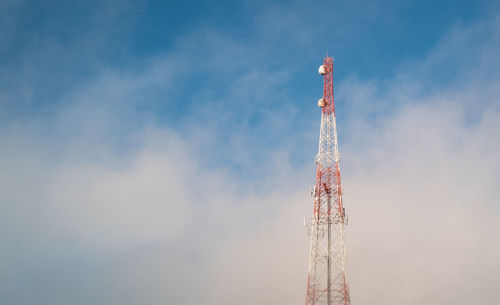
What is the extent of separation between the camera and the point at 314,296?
7406 centimetres

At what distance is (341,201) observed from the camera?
77750mm

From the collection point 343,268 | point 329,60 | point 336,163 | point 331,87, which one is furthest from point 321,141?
point 343,268

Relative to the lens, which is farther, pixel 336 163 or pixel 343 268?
pixel 336 163

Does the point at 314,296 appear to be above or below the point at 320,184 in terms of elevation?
below

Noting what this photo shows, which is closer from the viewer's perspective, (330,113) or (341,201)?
(341,201)

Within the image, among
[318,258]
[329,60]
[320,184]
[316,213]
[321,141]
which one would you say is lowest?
[318,258]

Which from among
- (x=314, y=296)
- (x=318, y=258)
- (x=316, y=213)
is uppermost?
(x=316, y=213)

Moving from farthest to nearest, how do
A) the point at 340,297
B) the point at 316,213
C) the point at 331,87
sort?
1. the point at 331,87
2. the point at 316,213
3. the point at 340,297

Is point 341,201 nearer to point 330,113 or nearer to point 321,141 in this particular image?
point 321,141

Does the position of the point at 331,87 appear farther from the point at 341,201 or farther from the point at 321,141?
the point at 341,201

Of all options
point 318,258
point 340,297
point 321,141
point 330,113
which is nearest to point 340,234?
point 318,258

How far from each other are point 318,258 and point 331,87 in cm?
3179

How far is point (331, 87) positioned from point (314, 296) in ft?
125

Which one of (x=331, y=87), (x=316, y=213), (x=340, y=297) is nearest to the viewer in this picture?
(x=340, y=297)
